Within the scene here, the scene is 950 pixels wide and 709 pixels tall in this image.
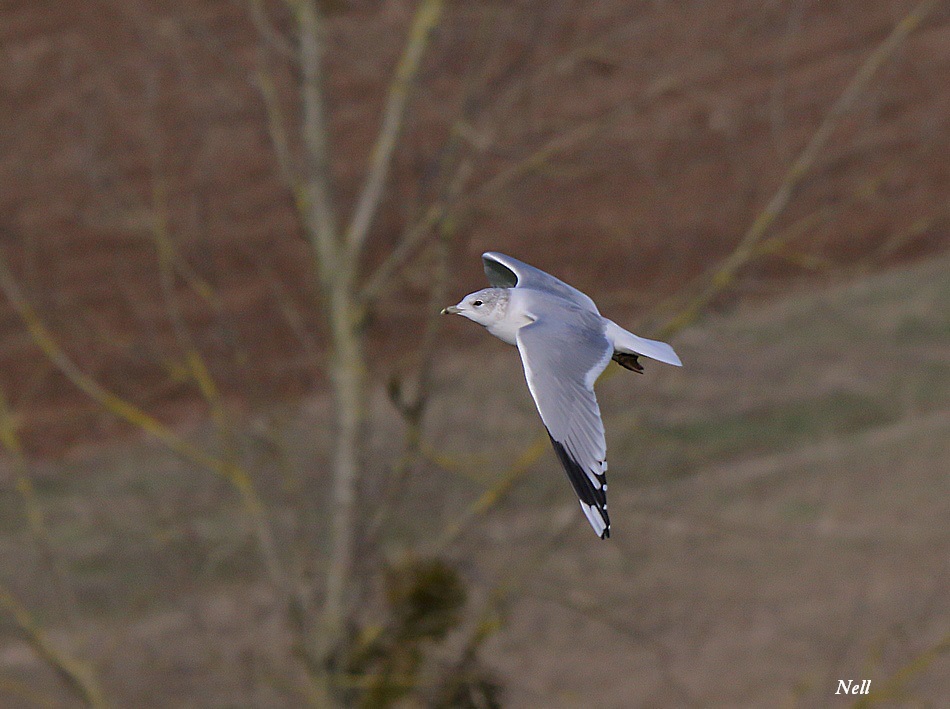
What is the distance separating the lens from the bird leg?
288cm

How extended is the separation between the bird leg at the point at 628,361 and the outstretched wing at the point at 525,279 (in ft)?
0.35

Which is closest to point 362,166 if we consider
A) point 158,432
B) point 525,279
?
point 158,432

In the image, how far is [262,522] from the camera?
5.27 metres

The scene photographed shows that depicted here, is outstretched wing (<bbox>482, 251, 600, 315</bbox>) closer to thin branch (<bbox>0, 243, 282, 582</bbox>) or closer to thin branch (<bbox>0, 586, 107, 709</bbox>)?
thin branch (<bbox>0, 243, 282, 582</bbox>)

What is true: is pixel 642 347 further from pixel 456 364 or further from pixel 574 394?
pixel 456 364

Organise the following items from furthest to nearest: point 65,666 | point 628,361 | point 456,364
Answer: point 456,364 → point 65,666 → point 628,361

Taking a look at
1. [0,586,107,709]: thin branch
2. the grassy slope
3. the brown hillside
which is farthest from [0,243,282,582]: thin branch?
the brown hillside

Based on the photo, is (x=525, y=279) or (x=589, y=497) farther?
(x=525, y=279)

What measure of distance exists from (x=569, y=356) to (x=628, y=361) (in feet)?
1.33

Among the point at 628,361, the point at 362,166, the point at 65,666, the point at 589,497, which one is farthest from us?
the point at 362,166

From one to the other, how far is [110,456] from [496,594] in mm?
3552

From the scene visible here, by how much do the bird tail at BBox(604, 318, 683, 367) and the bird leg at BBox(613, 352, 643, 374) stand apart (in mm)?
75

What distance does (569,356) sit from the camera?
255 centimetres

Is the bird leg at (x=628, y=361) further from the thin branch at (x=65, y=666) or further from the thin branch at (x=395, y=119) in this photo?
the thin branch at (x=65, y=666)
